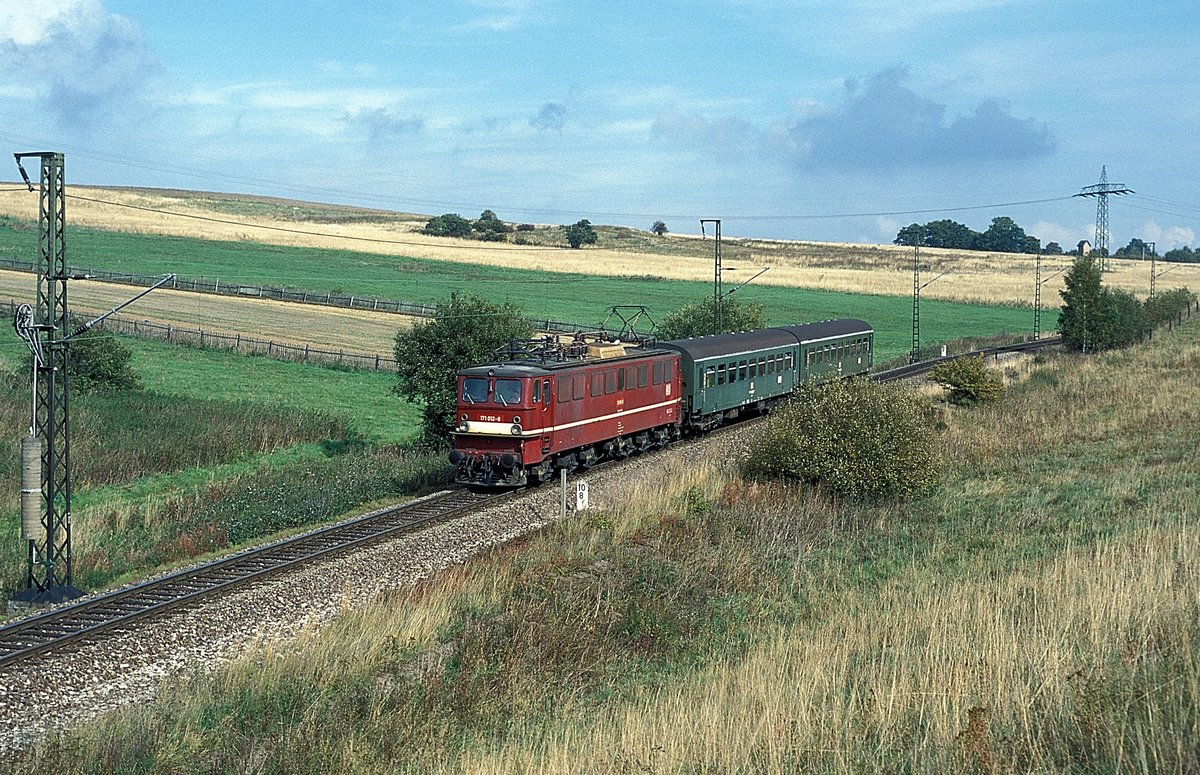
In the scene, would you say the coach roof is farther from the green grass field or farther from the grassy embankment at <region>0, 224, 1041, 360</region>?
the grassy embankment at <region>0, 224, 1041, 360</region>

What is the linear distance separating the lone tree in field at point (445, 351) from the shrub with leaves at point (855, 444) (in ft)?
31.6

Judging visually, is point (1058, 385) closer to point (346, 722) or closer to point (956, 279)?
point (346, 722)

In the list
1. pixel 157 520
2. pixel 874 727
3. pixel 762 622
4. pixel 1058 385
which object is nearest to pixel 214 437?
pixel 157 520

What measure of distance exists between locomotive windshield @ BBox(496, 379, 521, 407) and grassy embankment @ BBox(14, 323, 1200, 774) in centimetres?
374

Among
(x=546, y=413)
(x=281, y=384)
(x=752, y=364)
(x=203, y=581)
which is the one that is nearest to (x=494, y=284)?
(x=281, y=384)

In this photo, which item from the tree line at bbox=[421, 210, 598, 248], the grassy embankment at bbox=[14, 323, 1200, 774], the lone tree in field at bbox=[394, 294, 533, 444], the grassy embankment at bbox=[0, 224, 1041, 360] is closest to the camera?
the grassy embankment at bbox=[14, 323, 1200, 774]

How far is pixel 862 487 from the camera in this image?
26.2 m

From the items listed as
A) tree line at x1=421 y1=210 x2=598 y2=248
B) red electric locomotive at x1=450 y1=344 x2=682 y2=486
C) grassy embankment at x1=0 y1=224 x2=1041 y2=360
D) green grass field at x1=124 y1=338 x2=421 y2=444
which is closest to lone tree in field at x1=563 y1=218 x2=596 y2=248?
tree line at x1=421 y1=210 x2=598 y2=248

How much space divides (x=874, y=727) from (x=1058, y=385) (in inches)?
1824

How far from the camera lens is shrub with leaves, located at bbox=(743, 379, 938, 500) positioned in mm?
26016

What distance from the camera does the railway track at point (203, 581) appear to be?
52.7 feet

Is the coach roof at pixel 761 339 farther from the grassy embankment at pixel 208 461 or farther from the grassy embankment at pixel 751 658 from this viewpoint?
the grassy embankment at pixel 751 658

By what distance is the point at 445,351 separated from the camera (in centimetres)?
3341

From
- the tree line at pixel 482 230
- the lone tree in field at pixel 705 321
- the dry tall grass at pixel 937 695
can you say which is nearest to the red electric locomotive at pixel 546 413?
the dry tall grass at pixel 937 695
